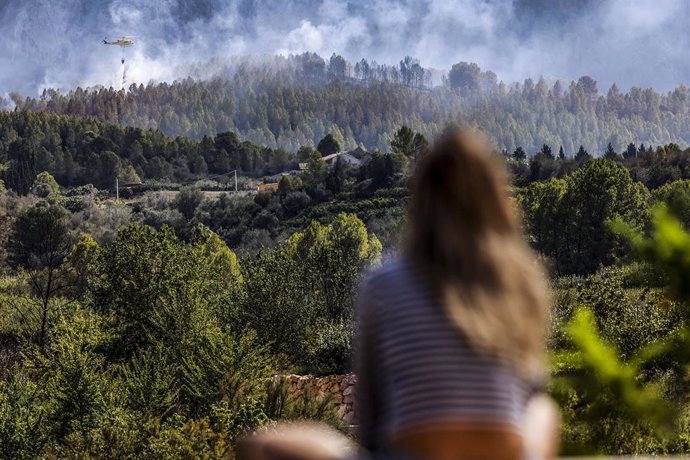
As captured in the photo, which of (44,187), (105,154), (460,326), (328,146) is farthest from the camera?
(328,146)

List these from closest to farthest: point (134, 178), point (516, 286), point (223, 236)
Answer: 1. point (516, 286)
2. point (223, 236)
3. point (134, 178)

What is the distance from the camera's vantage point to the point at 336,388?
18.9 meters

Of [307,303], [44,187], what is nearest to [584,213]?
[307,303]

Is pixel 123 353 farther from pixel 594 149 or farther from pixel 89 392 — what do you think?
pixel 594 149

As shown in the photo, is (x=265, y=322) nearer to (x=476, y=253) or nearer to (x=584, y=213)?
(x=584, y=213)

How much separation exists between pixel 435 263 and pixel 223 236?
63.0 m

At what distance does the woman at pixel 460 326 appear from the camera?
1295 mm

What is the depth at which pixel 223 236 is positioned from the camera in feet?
209

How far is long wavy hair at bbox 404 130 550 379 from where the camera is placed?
1.30 m

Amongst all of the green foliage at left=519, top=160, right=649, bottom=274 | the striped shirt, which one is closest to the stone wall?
the striped shirt

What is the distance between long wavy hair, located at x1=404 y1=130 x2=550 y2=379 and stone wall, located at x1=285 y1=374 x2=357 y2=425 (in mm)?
16160

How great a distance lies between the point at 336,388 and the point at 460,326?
18.0m

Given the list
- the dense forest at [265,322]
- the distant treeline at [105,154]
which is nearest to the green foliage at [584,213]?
the dense forest at [265,322]

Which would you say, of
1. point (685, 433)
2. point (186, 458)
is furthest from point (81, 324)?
point (685, 433)
